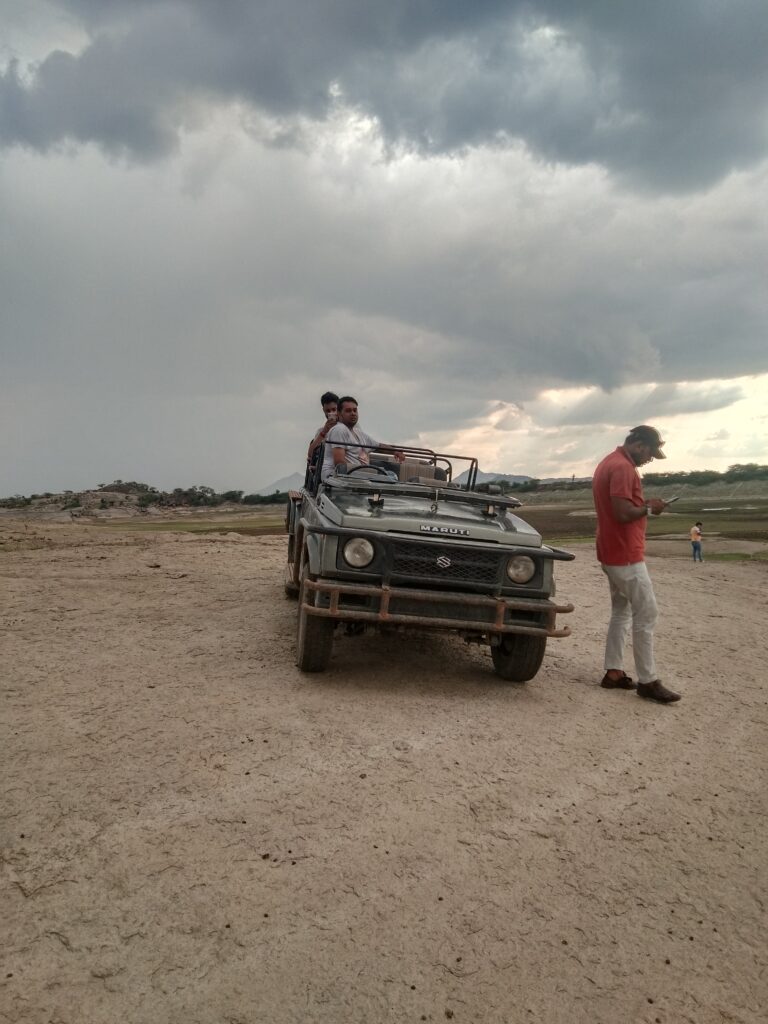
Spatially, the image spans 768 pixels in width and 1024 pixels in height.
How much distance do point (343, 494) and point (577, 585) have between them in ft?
19.8

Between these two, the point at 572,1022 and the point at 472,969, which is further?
the point at 472,969

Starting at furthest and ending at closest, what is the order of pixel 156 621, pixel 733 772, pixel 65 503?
pixel 65 503
pixel 156 621
pixel 733 772

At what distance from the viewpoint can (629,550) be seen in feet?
17.1

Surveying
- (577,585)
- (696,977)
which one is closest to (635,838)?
(696,977)

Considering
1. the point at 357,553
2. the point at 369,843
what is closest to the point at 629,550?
the point at 357,553

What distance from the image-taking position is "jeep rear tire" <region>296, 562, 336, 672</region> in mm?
5051

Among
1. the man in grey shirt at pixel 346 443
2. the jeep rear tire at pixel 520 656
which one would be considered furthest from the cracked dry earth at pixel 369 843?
the man in grey shirt at pixel 346 443

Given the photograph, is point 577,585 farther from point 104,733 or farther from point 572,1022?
point 572,1022

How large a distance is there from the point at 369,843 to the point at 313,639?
2147mm

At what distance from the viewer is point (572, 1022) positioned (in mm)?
2201

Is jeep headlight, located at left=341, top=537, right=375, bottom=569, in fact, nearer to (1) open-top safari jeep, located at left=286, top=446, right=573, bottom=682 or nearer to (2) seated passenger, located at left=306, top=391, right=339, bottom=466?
(1) open-top safari jeep, located at left=286, top=446, right=573, bottom=682

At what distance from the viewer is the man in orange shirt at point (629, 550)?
17.0ft

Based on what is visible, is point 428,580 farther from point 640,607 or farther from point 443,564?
point 640,607

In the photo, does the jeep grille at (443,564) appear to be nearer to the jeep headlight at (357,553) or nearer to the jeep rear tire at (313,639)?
the jeep headlight at (357,553)
